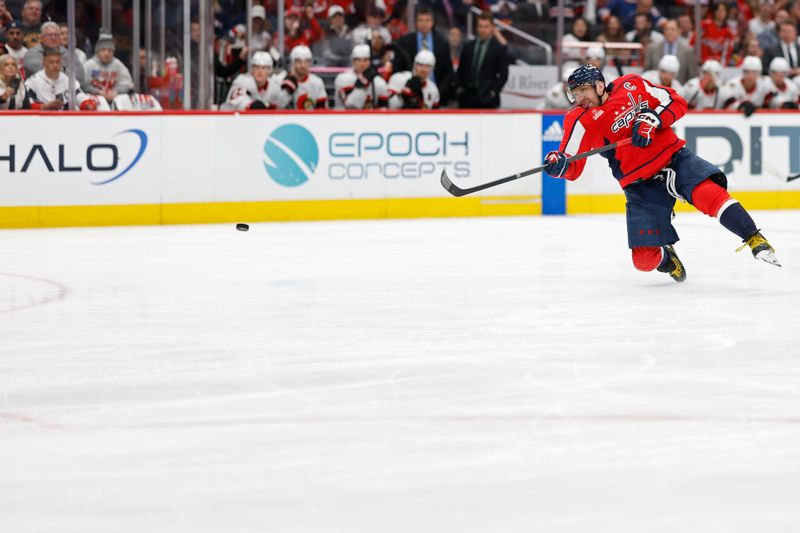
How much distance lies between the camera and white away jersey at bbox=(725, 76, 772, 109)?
12117 mm

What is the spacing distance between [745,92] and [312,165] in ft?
12.7

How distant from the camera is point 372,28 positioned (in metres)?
12.0

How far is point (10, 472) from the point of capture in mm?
3057

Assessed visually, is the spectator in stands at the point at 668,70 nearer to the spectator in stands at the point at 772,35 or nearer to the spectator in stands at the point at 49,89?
the spectator in stands at the point at 772,35

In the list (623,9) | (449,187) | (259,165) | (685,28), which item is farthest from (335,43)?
(449,187)

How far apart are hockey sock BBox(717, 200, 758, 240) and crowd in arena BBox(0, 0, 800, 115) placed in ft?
16.4

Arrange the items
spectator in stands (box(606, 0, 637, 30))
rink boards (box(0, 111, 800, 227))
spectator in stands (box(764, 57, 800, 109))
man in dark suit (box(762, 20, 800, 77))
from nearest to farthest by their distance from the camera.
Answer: rink boards (box(0, 111, 800, 227))
spectator in stands (box(764, 57, 800, 109))
man in dark suit (box(762, 20, 800, 77))
spectator in stands (box(606, 0, 637, 30))

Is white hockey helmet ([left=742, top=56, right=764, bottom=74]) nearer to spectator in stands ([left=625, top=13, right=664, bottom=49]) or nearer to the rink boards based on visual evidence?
the rink boards

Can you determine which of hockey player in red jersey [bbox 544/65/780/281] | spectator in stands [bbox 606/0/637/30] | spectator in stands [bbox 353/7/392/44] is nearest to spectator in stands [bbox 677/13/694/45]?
spectator in stands [bbox 606/0/637/30]

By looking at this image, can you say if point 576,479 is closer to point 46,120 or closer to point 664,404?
point 664,404

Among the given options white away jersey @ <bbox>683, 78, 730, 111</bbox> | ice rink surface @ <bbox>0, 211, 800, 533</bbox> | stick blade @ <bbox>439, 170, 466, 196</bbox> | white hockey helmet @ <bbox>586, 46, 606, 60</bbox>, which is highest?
white hockey helmet @ <bbox>586, 46, 606, 60</bbox>

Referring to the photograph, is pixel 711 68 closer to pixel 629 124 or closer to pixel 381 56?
pixel 381 56

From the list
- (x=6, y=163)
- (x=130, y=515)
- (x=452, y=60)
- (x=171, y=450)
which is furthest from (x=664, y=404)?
(x=452, y=60)

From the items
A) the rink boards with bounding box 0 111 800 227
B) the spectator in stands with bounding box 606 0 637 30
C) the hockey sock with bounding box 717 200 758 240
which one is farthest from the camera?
the spectator in stands with bounding box 606 0 637 30
